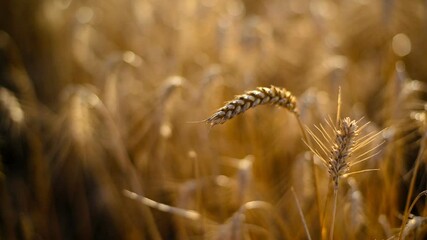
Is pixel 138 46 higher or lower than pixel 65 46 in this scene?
lower

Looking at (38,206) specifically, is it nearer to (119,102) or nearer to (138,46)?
(119,102)

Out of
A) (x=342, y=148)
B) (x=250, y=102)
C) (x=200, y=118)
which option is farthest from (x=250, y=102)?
(x=200, y=118)

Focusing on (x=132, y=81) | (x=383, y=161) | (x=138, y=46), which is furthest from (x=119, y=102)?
(x=383, y=161)

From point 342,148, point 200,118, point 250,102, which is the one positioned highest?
point 200,118

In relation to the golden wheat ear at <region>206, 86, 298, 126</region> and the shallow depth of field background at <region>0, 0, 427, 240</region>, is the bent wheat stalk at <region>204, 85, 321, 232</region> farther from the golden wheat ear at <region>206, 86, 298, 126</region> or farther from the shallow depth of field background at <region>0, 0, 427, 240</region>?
the shallow depth of field background at <region>0, 0, 427, 240</region>

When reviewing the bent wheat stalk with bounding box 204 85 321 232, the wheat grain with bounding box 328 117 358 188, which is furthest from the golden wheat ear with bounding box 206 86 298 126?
the wheat grain with bounding box 328 117 358 188

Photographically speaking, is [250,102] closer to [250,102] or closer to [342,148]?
[250,102]
